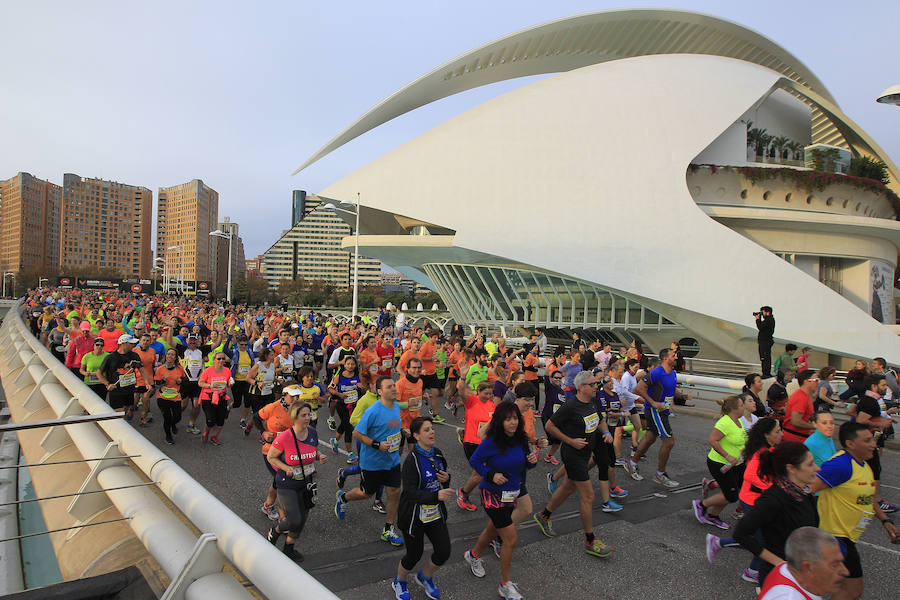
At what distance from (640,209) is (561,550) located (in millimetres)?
17460

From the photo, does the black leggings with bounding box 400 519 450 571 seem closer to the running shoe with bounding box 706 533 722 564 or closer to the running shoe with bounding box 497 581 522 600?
the running shoe with bounding box 497 581 522 600

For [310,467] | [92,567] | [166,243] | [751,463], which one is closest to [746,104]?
[751,463]

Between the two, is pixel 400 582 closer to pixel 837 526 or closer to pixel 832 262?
pixel 837 526

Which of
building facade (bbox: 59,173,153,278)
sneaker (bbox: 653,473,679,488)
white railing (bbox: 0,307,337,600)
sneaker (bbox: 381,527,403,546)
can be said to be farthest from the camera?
building facade (bbox: 59,173,153,278)

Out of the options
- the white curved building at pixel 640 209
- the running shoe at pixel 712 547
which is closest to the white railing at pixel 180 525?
the running shoe at pixel 712 547

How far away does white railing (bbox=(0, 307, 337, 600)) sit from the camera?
1.84m

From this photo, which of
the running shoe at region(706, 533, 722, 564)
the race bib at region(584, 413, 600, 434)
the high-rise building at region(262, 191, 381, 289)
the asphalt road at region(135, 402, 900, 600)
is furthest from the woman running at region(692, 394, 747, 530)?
the high-rise building at region(262, 191, 381, 289)

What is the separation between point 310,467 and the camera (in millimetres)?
4258

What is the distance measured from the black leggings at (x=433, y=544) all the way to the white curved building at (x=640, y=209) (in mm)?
16751

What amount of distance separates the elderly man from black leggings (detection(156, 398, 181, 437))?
752 centimetres

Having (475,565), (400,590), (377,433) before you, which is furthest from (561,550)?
(377,433)

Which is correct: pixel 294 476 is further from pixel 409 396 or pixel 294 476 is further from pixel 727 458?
pixel 727 458

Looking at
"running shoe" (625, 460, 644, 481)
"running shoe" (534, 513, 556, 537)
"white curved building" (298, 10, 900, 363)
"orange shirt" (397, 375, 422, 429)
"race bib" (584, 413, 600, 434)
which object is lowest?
"running shoe" (625, 460, 644, 481)

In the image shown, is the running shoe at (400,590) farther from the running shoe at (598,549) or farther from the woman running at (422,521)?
the running shoe at (598,549)
